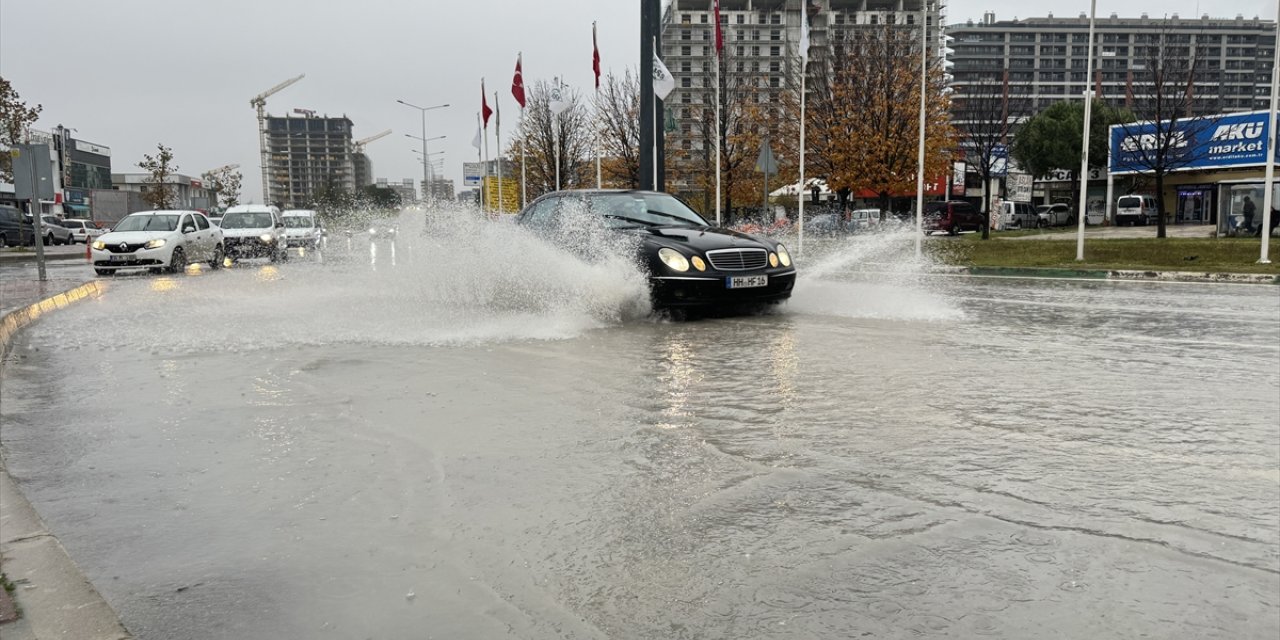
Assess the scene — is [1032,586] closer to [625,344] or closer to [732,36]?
[625,344]

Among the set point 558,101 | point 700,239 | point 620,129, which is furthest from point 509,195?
point 700,239

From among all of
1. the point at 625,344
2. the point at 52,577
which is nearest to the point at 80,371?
the point at 625,344

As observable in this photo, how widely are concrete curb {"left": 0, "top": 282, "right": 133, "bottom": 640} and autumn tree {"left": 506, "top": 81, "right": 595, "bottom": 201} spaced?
168 ft

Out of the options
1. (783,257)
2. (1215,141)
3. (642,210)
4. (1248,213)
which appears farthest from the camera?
(1215,141)

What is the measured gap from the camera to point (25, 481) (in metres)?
4.68

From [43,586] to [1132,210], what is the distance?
173 ft

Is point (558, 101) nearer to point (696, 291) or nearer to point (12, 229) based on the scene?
point (696, 291)

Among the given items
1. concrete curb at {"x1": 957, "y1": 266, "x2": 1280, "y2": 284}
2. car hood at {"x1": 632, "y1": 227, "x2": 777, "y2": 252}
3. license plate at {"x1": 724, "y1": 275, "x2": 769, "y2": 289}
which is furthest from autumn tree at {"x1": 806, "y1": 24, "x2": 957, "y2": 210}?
license plate at {"x1": 724, "y1": 275, "x2": 769, "y2": 289}

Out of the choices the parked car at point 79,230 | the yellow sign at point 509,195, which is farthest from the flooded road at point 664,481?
the yellow sign at point 509,195

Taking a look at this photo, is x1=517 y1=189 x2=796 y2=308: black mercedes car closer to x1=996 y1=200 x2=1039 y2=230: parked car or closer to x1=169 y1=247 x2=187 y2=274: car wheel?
x1=169 y1=247 x2=187 y2=274: car wheel

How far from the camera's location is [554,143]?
57.1 meters

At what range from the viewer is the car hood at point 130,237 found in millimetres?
22016

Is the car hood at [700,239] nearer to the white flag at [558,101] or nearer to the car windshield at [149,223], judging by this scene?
the car windshield at [149,223]

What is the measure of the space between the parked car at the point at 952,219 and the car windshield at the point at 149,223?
34.0m
